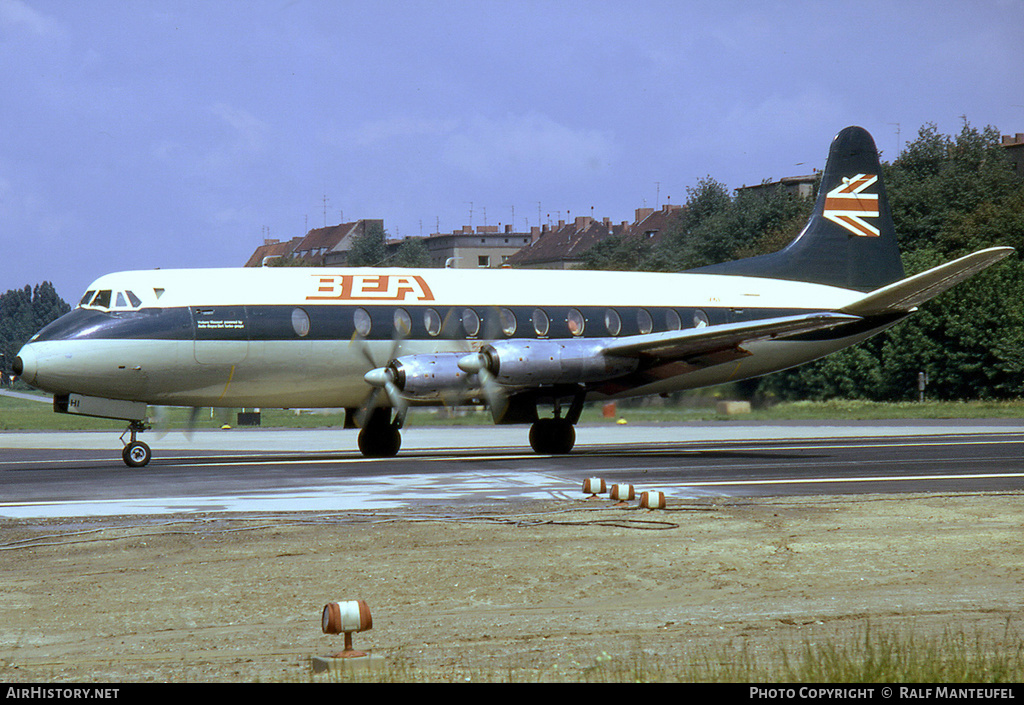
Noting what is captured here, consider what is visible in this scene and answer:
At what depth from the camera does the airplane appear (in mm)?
23172

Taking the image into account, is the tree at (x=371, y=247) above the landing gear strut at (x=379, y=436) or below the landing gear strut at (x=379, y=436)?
above

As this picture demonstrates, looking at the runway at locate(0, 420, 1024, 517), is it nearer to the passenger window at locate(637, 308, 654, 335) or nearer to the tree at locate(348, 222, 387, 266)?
the passenger window at locate(637, 308, 654, 335)

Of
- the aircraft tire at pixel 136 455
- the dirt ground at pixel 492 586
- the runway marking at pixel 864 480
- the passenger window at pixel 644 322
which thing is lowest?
the runway marking at pixel 864 480

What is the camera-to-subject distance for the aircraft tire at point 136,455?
23.8 m

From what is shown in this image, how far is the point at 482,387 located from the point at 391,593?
556 inches

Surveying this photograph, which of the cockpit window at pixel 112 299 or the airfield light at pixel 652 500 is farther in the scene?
the cockpit window at pixel 112 299

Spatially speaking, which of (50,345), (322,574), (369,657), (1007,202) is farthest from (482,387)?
(1007,202)

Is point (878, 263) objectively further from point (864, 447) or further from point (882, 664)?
point (882, 664)

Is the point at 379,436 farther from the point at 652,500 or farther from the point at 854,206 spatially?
the point at 854,206

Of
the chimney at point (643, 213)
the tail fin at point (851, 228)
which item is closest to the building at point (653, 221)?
the chimney at point (643, 213)

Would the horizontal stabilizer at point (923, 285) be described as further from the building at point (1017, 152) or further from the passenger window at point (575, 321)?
the building at point (1017, 152)

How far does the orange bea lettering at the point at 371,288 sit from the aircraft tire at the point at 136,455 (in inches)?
192

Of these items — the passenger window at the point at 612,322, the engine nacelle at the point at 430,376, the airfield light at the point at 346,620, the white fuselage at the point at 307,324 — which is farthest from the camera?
the passenger window at the point at 612,322

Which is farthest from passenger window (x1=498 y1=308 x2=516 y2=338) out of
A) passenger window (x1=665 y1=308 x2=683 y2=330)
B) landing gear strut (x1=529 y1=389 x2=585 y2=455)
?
passenger window (x1=665 y1=308 x2=683 y2=330)
